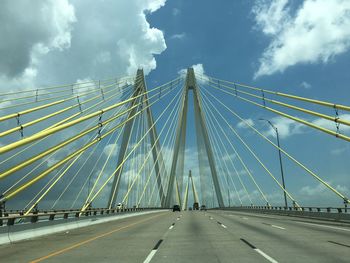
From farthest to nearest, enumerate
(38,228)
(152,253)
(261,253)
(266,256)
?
(38,228)
(152,253)
(261,253)
(266,256)

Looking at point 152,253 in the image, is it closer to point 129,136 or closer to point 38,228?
point 38,228

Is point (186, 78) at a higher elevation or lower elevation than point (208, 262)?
higher

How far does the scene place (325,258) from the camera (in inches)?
411

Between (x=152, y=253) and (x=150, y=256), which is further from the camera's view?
(x=152, y=253)

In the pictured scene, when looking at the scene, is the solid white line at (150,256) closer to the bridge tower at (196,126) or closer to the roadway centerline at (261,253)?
the roadway centerline at (261,253)

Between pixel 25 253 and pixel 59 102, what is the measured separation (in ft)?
57.1

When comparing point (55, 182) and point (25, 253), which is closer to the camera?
point (25, 253)

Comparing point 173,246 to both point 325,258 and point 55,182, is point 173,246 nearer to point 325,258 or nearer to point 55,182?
point 325,258

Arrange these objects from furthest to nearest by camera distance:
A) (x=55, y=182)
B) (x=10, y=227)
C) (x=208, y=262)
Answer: (x=55, y=182)
(x=10, y=227)
(x=208, y=262)

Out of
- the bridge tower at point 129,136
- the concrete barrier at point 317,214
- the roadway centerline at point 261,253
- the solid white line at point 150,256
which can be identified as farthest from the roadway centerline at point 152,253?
the bridge tower at point 129,136

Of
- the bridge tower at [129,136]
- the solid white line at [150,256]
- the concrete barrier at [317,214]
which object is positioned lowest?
the solid white line at [150,256]

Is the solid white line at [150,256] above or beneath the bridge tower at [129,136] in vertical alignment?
beneath

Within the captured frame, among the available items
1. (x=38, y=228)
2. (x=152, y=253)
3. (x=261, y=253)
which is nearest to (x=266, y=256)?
(x=261, y=253)

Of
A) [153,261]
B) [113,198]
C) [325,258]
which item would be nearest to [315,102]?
[325,258]
